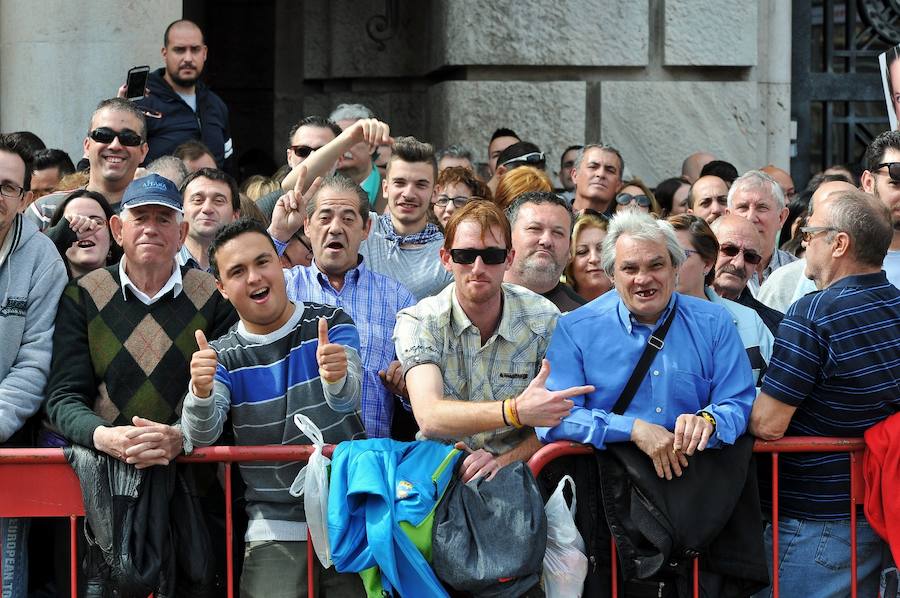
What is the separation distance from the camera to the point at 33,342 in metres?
4.75

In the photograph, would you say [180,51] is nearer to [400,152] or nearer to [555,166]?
[400,152]

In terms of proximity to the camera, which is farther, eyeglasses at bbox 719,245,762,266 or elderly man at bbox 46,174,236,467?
eyeglasses at bbox 719,245,762,266

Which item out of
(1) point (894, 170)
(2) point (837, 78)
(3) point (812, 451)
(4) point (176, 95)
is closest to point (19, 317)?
(3) point (812, 451)

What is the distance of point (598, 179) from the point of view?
7.18m

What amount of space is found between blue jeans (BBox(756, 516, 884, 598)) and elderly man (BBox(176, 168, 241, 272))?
2671mm

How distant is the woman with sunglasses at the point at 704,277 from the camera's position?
518cm

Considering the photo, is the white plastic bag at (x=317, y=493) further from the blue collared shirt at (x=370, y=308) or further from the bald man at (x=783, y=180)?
the bald man at (x=783, y=180)

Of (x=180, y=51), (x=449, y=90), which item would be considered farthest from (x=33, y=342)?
(x=449, y=90)

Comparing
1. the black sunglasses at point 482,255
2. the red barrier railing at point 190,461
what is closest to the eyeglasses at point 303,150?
the black sunglasses at point 482,255

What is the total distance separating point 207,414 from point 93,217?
1529mm

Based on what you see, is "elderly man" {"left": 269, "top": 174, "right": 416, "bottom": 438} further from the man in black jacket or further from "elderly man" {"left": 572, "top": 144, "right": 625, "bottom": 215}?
the man in black jacket

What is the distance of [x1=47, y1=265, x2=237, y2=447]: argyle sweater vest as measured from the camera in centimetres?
466

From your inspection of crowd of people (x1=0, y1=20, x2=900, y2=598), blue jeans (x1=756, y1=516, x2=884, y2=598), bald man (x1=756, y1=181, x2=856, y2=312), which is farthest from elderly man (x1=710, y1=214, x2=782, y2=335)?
blue jeans (x1=756, y1=516, x2=884, y2=598)

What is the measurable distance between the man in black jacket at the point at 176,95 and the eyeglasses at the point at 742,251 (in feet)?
10.7
